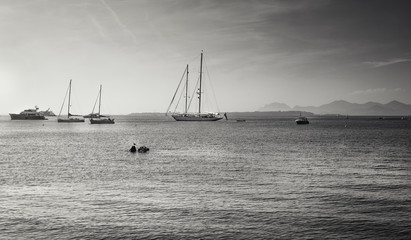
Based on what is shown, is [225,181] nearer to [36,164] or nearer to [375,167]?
[375,167]

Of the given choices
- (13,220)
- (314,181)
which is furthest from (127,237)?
(314,181)

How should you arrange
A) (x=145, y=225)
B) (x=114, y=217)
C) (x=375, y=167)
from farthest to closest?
1. (x=375, y=167)
2. (x=114, y=217)
3. (x=145, y=225)

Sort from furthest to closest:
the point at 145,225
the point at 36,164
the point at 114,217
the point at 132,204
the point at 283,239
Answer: the point at 36,164
the point at 132,204
the point at 114,217
the point at 145,225
the point at 283,239

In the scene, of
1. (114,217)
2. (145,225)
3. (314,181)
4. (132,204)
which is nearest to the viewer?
(145,225)

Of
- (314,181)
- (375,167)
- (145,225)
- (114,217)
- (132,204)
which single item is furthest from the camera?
(375,167)

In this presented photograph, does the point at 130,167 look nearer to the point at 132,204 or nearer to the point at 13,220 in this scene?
the point at 132,204

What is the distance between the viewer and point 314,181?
39.7 metres

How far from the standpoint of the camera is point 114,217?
2559 centimetres

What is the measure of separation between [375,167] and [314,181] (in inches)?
608

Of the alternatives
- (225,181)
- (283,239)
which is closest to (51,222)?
(283,239)

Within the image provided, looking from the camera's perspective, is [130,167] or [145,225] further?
[130,167]

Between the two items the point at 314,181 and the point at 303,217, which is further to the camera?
the point at 314,181

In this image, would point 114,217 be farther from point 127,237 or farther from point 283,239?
point 283,239

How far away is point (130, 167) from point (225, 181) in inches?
650
